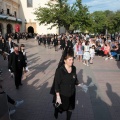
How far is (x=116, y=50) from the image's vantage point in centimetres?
1731

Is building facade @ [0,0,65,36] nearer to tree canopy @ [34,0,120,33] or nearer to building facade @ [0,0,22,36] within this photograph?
building facade @ [0,0,22,36]

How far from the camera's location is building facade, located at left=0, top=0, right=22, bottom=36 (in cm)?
4647

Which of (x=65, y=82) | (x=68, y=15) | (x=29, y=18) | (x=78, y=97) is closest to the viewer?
(x=65, y=82)

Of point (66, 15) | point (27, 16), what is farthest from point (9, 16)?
point (66, 15)

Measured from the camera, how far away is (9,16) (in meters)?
49.6

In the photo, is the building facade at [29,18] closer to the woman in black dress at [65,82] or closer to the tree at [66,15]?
the tree at [66,15]

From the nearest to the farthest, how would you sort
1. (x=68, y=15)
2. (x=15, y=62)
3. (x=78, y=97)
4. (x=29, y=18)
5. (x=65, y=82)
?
(x=65, y=82) → (x=78, y=97) → (x=15, y=62) → (x=68, y=15) → (x=29, y=18)

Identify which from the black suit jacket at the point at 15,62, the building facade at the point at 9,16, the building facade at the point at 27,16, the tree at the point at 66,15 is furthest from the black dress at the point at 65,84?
the building facade at the point at 27,16

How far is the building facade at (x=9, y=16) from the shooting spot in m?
46.5

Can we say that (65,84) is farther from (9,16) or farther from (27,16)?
(27,16)

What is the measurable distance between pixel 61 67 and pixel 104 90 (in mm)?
3999

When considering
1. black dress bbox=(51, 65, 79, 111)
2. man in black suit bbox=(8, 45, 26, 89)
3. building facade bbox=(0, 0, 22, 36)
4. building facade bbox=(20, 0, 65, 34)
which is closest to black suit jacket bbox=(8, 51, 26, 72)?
man in black suit bbox=(8, 45, 26, 89)

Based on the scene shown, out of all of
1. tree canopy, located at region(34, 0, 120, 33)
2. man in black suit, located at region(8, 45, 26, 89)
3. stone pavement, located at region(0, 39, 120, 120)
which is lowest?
stone pavement, located at region(0, 39, 120, 120)

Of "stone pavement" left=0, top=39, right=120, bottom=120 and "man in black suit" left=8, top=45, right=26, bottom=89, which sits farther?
"man in black suit" left=8, top=45, right=26, bottom=89
